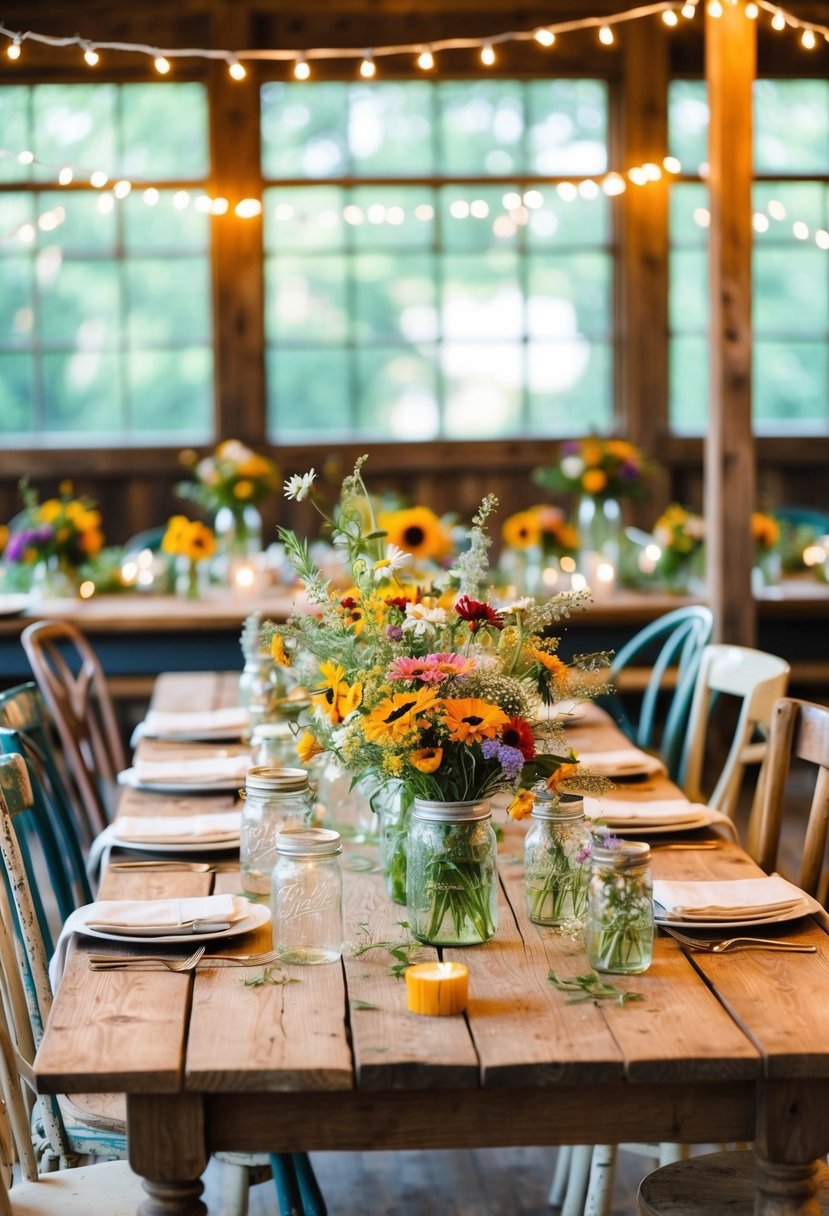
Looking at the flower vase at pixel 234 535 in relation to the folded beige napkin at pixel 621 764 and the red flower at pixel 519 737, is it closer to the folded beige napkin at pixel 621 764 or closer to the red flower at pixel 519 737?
the folded beige napkin at pixel 621 764

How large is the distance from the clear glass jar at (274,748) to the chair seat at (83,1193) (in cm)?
76

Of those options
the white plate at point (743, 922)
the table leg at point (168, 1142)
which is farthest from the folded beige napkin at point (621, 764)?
the table leg at point (168, 1142)

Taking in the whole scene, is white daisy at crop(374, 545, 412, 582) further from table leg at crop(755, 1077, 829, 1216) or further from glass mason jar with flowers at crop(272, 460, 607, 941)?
table leg at crop(755, 1077, 829, 1216)

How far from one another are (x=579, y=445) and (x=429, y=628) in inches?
124

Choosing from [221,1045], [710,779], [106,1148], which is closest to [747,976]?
[221,1045]

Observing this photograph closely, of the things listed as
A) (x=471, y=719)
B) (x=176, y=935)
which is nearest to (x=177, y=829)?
(x=176, y=935)

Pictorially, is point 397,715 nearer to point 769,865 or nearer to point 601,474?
point 769,865

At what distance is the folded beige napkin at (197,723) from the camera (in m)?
3.00

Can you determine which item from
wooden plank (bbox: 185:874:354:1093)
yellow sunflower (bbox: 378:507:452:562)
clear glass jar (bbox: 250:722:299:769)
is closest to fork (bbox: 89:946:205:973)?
wooden plank (bbox: 185:874:354:1093)

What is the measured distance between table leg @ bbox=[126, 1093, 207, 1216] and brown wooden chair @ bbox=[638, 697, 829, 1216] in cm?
59

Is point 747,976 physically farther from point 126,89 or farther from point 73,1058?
point 126,89

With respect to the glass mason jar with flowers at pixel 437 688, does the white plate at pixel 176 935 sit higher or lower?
lower

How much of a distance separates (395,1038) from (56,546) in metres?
3.40

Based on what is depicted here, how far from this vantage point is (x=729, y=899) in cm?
185
